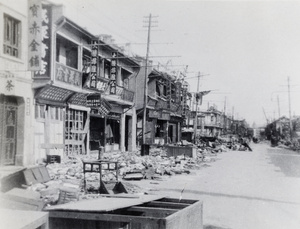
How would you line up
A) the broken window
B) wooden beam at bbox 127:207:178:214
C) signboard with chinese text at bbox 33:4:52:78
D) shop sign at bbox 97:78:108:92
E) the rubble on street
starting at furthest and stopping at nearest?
shop sign at bbox 97:78:108:92, the broken window, signboard with chinese text at bbox 33:4:52:78, the rubble on street, wooden beam at bbox 127:207:178:214

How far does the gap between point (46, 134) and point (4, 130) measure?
3.48m

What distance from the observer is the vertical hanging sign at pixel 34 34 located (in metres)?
12.3

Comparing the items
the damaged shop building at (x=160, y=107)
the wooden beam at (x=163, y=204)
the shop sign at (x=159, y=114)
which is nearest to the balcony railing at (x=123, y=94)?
the damaged shop building at (x=160, y=107)

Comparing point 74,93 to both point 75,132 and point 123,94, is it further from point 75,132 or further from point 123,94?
point 123,94

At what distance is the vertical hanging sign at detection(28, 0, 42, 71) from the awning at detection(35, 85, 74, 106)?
2.27 meters

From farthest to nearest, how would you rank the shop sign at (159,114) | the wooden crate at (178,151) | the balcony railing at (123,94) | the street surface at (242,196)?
the shop sign at (159,114) < the wooden crate at (178,151) < the balcony railing at (123,94) < the street surface at (242,196)

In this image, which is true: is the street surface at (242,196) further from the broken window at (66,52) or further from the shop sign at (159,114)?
the shop sign at (159,114)

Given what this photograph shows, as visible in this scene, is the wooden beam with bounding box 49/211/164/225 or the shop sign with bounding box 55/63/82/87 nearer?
the wooden beam with bounding box 49/211/164/225

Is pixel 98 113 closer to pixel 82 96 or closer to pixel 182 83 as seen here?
pixel 82 96

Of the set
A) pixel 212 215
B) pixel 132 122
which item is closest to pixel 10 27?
pixel 212 215

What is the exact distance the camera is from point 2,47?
11.8 m

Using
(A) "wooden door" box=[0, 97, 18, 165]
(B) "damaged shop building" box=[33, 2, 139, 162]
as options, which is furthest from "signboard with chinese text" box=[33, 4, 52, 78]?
(A) "wooden door" box=[0, 97, 18, 165]

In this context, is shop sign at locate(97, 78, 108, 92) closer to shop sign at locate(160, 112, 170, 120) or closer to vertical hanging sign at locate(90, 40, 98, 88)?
vertical hanging sign at locate(90, 40, 98, 88)

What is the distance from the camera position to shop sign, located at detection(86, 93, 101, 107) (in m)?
20.6
